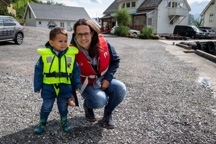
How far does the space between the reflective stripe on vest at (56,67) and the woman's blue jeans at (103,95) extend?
1.29ft

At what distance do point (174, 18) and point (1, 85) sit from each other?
33.6m

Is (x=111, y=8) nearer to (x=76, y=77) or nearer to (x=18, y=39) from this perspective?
(x=18, y=39)

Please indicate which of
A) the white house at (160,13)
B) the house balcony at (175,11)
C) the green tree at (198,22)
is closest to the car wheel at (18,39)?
the white house at (160,13)

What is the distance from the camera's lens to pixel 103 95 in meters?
2.84

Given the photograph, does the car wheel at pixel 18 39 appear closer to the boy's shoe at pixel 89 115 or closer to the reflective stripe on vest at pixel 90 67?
the boy's shoe at pixel 89 115

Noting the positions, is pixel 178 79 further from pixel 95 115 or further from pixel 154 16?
pixel 154 16

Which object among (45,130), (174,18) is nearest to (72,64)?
(45,130)

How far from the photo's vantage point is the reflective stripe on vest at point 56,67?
251 cm

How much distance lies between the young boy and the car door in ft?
34.7

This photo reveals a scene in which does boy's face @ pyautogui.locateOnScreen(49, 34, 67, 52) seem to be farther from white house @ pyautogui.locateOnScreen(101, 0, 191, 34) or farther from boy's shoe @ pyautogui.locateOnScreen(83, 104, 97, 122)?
white house @ pyautogui.locateOnScreen(101, 0, 191, 34)

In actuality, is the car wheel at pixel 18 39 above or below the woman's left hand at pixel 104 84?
above

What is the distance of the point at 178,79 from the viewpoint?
19.1 ft

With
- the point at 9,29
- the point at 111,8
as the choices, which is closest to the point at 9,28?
the point at 9,29

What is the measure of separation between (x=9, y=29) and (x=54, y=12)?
36.1 meters
